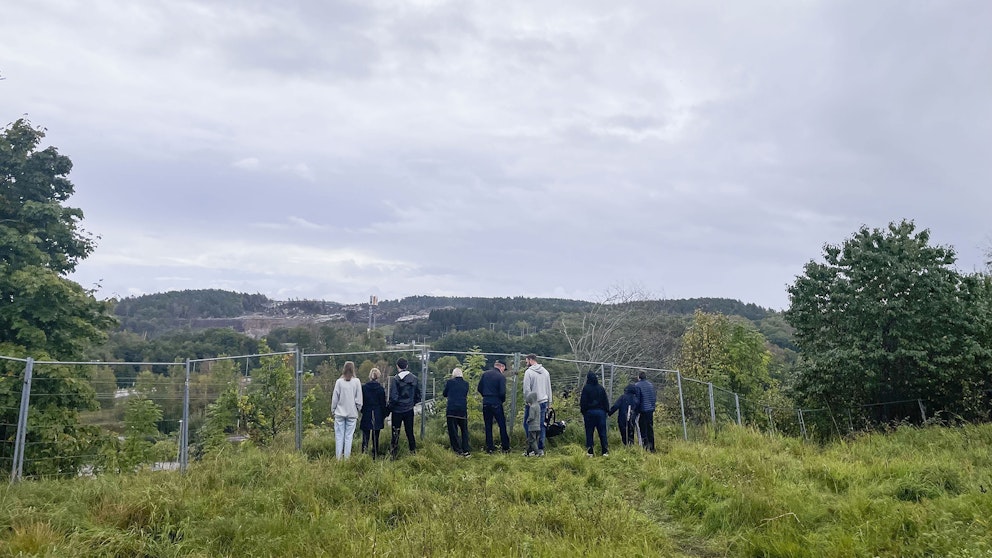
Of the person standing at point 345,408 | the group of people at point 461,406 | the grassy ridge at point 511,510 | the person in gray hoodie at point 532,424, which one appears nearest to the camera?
the grassy ridge at point 511,510

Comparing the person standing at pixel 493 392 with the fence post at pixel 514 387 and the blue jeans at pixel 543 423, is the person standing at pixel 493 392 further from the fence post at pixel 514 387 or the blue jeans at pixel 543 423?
the fence post at pixel 514 387

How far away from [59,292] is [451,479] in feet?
46.0

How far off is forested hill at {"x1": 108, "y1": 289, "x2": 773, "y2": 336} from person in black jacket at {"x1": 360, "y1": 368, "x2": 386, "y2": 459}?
40.7 meters

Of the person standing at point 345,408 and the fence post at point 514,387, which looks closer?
the person standing at point 345,408

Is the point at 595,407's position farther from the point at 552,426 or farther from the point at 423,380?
the point at 423,380

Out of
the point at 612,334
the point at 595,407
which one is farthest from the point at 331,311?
the point at 595,407

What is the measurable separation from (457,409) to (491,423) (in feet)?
2.67

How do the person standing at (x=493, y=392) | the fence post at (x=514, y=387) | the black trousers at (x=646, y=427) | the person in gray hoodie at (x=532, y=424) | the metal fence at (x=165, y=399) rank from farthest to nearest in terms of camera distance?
the fence post at (x=514, y=387) → the black trousers at (x=646, y=427) → the person in gray hoodie at (x=532, y=424) → the person standing at (x=493, y=392) → the metal fence at (x=165, y=399)

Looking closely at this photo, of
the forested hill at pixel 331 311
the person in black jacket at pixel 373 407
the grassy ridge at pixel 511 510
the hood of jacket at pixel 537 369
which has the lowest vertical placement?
the grassy ridge at pixel 511 510

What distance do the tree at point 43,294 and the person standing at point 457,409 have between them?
7987 mm

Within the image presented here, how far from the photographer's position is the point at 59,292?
16172mm

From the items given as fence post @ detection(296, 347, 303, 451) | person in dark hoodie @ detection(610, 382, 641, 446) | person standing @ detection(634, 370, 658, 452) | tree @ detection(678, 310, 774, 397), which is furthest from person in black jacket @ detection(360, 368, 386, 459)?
tree @ detection(678, 310, 774, 397)

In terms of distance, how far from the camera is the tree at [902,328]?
55.3ft

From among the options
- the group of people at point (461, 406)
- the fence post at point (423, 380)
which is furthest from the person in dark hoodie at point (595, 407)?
the fence post at point (423, 380)
